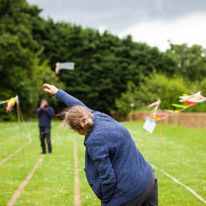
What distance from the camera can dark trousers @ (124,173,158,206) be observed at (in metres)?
2.67

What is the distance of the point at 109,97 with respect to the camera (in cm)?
4297

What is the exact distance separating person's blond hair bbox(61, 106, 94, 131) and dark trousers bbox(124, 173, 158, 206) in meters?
0.73

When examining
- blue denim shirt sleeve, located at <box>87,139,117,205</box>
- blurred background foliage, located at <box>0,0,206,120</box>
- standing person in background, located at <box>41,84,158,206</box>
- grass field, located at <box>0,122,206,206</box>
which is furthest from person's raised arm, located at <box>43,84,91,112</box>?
blurred background foliage, located at <box>0,0,206,120</box>

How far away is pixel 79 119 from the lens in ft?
8.73

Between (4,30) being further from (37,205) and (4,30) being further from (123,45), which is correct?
(37,205)

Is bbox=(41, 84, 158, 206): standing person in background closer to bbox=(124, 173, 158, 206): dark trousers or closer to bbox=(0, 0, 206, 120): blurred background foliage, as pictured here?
bbox=(124, 173, 158, 206): dark trousers

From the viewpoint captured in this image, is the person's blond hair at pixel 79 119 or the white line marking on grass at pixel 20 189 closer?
the person's blond hair at pixel 79 119

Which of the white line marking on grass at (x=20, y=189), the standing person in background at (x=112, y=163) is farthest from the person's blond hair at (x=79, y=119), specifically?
the white line marking on grass at (x=20, y=189)

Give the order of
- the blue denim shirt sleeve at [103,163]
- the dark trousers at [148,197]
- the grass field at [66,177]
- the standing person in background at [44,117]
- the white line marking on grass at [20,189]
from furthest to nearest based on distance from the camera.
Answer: the standing person in background at [44,117] → the grass field at [66,177] → the white line marking on grass at [20,189] → the dark trousers at [148,197] → the blue denim shirt sleeve at [103,163]

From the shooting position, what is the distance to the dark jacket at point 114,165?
2570 millimetres

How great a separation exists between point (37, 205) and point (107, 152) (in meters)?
3.49

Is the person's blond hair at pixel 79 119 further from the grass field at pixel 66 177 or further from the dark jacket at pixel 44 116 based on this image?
the dark jacket at pixel 44 116

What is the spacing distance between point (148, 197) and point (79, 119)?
3.06ft

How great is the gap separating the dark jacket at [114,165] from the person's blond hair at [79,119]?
7 centimetres
